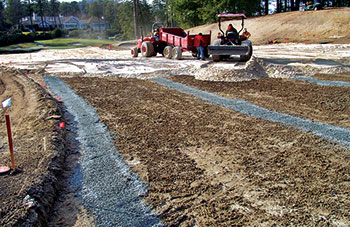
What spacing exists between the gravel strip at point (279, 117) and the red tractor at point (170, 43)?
743cm

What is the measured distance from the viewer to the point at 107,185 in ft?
13.3

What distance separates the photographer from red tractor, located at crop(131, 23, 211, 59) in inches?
661

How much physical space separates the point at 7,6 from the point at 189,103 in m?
96.2

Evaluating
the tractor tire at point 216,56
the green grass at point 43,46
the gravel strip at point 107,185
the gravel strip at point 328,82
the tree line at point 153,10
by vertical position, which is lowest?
the gravel strip at point 107,185

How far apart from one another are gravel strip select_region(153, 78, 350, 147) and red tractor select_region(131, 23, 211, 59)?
7.43 metres

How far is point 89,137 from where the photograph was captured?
19.2 ft

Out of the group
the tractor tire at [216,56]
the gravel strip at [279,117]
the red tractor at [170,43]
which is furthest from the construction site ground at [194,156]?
the red tractor at [170,43]

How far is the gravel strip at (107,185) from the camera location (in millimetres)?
3387

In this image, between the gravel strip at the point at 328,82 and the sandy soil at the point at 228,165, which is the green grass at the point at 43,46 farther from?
the gravel strip at the point at 328,82

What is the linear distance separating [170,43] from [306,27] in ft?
53.6

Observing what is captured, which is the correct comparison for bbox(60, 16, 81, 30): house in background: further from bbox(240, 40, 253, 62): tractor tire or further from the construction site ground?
the construction site ground

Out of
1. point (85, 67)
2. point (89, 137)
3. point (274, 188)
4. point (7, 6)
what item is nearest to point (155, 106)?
point (89, 137)

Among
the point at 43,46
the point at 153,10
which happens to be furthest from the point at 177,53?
the point at 153,10

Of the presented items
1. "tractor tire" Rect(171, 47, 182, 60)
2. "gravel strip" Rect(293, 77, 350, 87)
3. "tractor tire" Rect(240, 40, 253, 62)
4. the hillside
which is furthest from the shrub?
"gravel strip" Rect(293, 77, 350, 87)
